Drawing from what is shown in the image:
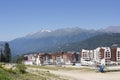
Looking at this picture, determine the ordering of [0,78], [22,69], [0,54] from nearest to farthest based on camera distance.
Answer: [0,78], [22,69], [0,54]

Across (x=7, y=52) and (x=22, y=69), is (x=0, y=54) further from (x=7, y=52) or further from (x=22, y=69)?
(x=22, y=69)

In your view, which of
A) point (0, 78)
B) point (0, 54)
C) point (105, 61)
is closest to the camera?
point (0, 78)

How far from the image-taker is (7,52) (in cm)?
15400

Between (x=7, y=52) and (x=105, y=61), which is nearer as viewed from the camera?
(x=7, y=52)

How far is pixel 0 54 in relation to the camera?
484ft

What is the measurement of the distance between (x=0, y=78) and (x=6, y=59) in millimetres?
137345

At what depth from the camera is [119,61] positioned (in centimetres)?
19738

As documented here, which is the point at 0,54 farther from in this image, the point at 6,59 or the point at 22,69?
the point at 22,69

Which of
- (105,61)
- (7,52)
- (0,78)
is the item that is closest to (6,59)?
(7,52)

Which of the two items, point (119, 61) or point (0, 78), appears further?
point (119, 61)

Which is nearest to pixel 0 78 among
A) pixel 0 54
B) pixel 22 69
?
pixel 22 69

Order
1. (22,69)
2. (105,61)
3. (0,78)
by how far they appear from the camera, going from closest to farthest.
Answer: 1. (0,78)
2. (22,69)
3. (105,61)

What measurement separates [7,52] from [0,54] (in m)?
6.75

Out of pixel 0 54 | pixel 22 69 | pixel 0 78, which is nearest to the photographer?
pixel 0 78
